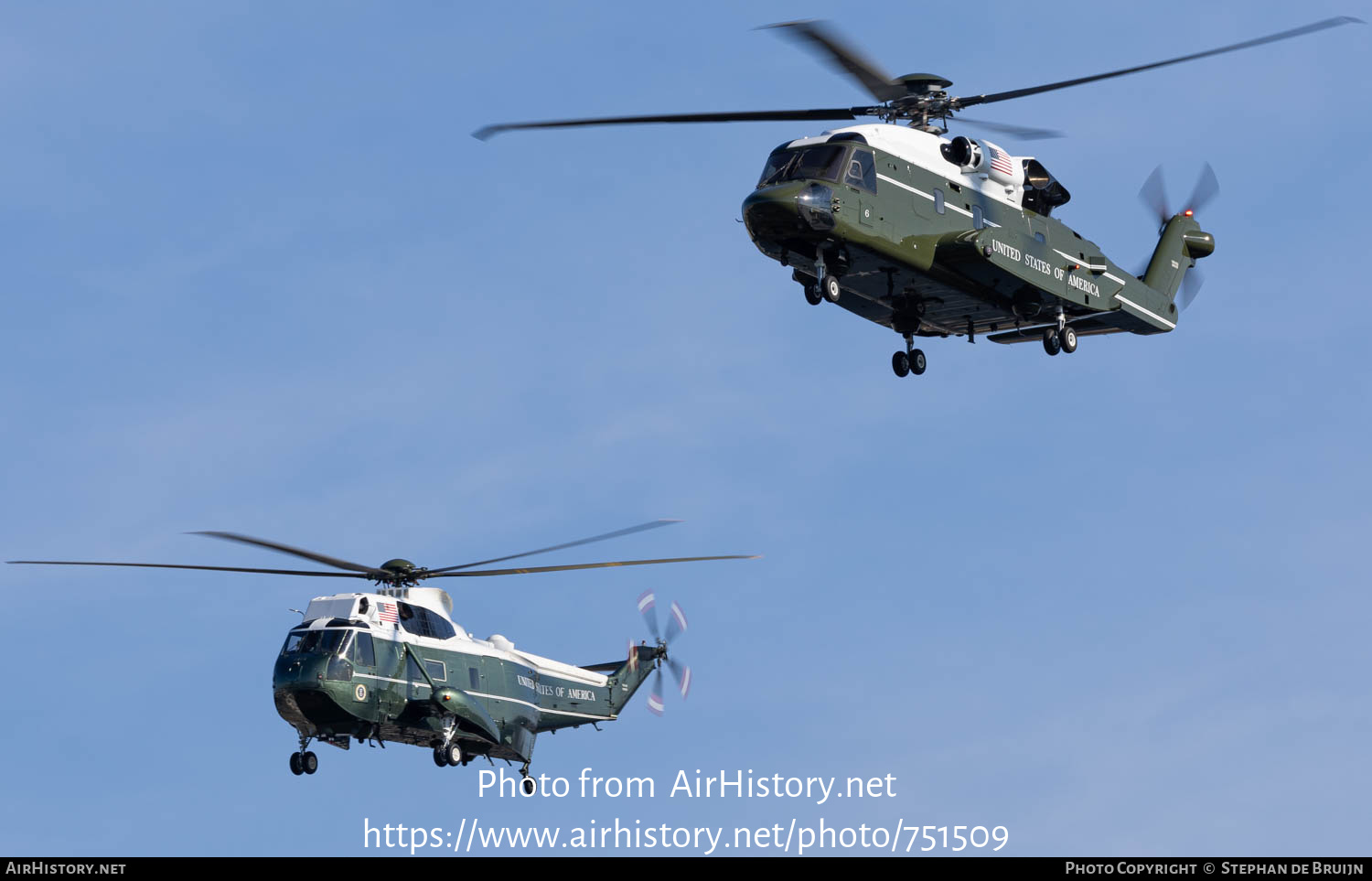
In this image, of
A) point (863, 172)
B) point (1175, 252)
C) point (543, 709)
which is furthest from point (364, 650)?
point (1175, 252)

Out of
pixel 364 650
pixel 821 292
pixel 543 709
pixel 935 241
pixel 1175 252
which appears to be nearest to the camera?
pixel 821 292

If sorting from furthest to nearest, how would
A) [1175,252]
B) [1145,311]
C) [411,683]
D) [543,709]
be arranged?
[1175,252] → [543,709] → [1145,311] → [411,683]

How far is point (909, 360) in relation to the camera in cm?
6272

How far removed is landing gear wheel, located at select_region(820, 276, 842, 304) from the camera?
56906mm

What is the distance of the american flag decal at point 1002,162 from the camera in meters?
61.7

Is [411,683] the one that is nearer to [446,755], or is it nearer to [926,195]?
[446,755]

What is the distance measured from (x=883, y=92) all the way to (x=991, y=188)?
4.08m

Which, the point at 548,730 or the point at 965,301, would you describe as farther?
the point at 548,730

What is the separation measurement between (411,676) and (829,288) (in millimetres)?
15838

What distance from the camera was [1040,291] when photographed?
6197 cm
